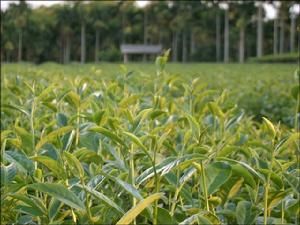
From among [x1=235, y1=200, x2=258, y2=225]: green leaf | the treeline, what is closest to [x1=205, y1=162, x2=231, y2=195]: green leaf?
[x1=235, y1=200, x2=258, y2=225]: green leaf

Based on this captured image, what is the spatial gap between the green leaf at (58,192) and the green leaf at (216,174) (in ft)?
0.81

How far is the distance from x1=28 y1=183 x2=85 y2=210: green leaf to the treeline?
47.8m

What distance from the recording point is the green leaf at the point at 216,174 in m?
0.89

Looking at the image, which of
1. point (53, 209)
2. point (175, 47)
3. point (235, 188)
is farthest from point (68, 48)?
point (53, 209)

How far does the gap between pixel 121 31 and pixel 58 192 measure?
196 feet

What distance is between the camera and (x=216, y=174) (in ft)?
2.98

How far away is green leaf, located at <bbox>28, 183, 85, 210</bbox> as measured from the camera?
72 cm

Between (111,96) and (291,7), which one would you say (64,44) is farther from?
(111,96)

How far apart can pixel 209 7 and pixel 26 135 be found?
2006 inches

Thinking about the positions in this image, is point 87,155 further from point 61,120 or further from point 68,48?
point 68,48

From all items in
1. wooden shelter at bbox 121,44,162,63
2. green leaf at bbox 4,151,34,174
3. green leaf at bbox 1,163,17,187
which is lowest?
green leaf at bbox 1,163,17,187

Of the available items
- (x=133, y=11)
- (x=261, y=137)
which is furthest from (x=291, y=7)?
(x=261, y=137)

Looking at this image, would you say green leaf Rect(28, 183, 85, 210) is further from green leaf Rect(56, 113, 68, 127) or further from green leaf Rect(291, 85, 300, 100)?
green leaf Rect(291, 85, 300, 100)

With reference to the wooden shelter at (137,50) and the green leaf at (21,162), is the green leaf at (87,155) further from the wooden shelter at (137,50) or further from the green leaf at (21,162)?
the wooden shelter at (137,50)
